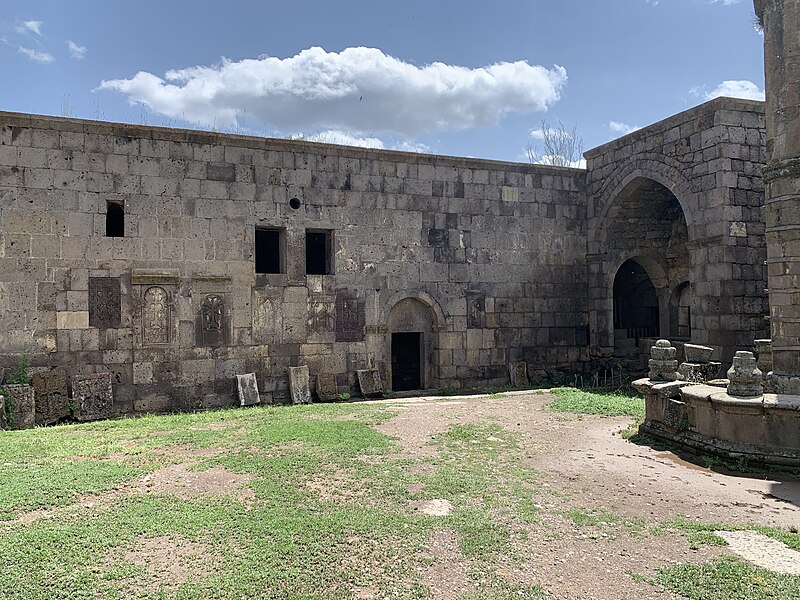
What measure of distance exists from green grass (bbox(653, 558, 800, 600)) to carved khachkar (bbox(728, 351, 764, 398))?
339 centimetres

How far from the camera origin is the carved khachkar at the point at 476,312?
14414 mm

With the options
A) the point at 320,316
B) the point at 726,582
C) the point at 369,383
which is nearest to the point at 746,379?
the point at 726,582

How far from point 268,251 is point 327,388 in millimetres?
3401

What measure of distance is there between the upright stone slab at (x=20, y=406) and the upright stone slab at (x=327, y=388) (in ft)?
17.0

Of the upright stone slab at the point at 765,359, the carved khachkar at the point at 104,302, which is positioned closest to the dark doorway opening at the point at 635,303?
the upright stone slab at the point at 765,359

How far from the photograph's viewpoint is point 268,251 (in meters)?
13.7

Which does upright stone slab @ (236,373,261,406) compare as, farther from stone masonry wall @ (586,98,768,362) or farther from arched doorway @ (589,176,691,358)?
stone masonry wall @ (586,98,768,362)

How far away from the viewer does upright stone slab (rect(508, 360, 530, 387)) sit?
14648mm

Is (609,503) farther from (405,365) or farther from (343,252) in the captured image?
(405,365)

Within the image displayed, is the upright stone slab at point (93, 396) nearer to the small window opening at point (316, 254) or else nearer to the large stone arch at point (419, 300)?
the small window opening at point (316, 254)

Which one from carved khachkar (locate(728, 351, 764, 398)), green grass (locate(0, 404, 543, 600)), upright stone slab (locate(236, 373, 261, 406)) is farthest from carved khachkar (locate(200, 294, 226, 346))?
carved khachkar (locate(728, 351, 764, 398))

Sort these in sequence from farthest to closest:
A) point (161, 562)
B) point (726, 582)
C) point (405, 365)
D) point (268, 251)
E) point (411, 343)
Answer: point (405, 365)
point (411, 343)
point (268, 251)
point (161, 562)
point (726, 582)

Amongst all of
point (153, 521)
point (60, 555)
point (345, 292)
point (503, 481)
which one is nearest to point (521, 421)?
point (503, 481)

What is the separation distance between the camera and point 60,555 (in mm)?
4516
